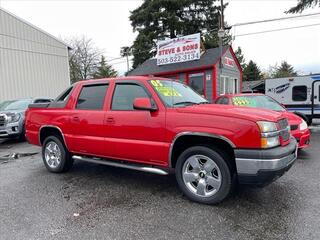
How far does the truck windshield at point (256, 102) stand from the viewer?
7448 millimetres

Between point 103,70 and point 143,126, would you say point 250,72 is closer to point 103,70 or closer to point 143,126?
point 103,70

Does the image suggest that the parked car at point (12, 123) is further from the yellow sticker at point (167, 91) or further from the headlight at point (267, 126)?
the headlight at point (267, 126)

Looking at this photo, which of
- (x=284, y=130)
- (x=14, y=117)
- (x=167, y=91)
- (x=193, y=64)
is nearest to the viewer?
(x=284, y=130)

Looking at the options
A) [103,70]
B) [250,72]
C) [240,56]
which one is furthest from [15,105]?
[250,72]

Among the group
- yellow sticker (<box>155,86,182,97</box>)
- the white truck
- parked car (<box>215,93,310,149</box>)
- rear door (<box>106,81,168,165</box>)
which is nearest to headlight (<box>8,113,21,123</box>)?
rear door (<box>106,81,168,165</box>)

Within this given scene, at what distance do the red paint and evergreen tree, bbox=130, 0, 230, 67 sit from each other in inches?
960

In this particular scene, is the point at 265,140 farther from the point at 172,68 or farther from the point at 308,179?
the point at 172,68

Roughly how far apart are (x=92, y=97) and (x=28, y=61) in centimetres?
1647

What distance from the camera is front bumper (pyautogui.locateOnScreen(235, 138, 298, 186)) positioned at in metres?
3.49

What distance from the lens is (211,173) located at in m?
3.90

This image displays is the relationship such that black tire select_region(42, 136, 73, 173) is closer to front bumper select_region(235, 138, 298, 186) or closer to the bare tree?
front bumper select_region(235, 138, 298, 186)

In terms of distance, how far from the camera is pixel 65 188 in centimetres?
481

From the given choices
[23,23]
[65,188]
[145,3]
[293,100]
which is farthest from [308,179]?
[145,3]

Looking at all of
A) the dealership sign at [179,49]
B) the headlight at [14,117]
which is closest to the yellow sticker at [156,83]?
the headlight at [14,117]
